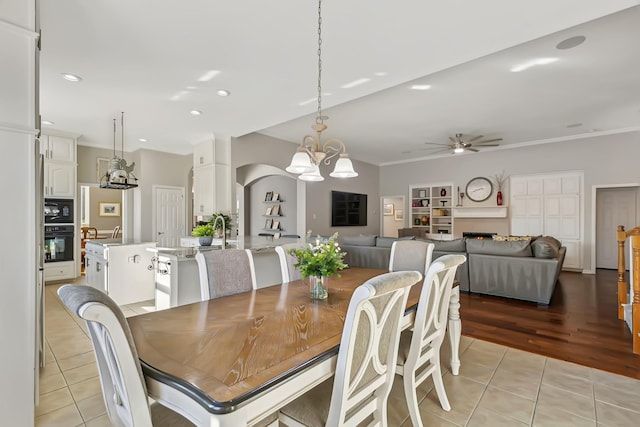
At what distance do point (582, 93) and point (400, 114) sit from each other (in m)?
2.45

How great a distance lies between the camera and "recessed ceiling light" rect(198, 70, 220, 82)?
3138 millimetres

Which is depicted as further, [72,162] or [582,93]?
[72,162]

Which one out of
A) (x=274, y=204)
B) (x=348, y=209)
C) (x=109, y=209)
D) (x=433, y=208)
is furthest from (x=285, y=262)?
(x=109, y=209)

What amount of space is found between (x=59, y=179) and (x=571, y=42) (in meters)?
7.76

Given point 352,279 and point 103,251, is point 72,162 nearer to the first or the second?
point 103,251

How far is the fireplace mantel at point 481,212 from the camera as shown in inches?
295

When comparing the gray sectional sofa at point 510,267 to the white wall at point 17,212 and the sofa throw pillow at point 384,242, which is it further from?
the white wall at point 17,212

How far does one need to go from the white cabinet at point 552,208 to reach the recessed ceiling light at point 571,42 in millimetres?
4784

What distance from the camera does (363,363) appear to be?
1.28m

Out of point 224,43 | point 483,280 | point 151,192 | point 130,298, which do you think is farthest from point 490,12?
point 151,192

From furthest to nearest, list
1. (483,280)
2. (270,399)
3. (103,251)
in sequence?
(483,280)
(103,251)
(270,399)

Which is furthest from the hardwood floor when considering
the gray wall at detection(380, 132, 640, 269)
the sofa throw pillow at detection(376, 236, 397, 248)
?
the gray wall at detection(380, 132, 640, 269)

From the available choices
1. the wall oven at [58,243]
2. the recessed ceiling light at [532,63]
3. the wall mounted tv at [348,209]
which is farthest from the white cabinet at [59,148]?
the recessed ceiling light at [532,63]

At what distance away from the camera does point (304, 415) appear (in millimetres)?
1280
